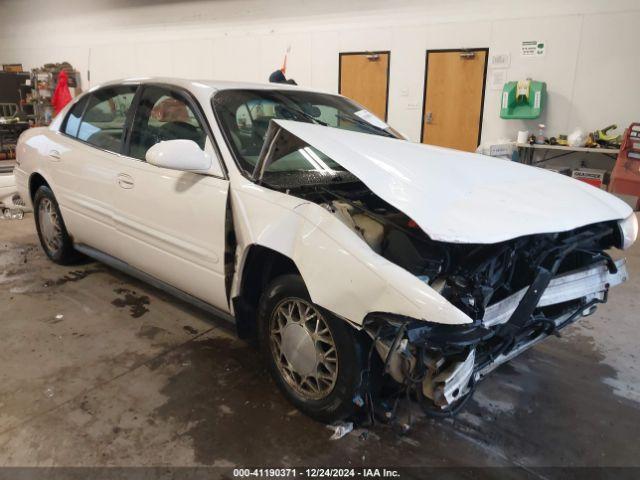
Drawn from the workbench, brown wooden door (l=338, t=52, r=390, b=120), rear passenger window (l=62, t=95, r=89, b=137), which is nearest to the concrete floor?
rear passenger window (l=62, t=95, r=89, b=137)

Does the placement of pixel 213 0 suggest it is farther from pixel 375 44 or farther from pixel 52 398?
pixel 52 398

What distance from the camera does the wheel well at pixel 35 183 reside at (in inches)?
153

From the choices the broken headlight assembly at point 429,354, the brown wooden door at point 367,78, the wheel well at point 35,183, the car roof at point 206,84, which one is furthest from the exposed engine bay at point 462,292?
the brown wooden door at point 367,78

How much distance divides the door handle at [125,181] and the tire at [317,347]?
3.85ft

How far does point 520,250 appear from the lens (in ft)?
6.26

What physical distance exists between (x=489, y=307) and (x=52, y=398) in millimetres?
2089

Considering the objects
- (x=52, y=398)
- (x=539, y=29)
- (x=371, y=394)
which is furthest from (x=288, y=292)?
(x=539, y=29)

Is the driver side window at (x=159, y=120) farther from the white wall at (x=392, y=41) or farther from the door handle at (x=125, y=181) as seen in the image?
the white wall at (x=392, y=41)

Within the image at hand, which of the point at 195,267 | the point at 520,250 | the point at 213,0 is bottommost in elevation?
the point at 195,267

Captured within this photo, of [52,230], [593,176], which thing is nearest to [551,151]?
[593,176]

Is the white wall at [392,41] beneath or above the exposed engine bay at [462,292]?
above

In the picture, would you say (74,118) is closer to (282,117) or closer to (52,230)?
(52,230)

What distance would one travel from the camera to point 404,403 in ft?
7.55

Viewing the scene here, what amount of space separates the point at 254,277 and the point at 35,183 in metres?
2.71
